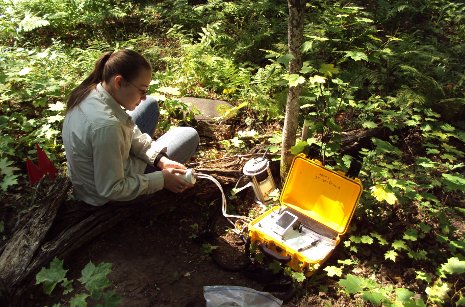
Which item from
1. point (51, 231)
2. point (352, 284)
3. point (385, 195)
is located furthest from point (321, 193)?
point (51, 231)

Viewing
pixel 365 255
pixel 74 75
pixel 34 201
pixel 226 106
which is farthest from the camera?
pixel 74 75

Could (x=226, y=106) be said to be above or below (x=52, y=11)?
below

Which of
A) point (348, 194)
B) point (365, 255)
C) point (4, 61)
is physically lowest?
point (365, 255)

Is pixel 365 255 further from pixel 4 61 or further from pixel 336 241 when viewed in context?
pixel 4 61

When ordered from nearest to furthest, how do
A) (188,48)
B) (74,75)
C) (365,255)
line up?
(365,255), (74,75), (188,48)

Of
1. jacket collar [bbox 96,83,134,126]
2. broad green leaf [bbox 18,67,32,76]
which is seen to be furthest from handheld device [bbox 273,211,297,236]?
broad green leaf [bbox 18,67,32,76]

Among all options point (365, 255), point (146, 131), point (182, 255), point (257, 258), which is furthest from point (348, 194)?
point (146, 131)

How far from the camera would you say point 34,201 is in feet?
9.09

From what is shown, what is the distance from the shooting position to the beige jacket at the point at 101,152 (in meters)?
2.38

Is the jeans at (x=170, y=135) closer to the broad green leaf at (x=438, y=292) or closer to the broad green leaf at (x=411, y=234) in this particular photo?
the broad green leaf at (x=411, y=234)

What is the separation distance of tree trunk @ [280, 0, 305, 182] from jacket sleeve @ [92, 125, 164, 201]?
1328 millimetres

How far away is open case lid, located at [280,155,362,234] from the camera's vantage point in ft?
9.37

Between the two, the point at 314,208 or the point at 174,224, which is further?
the point at 174,224

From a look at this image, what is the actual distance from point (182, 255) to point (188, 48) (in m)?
3.68
